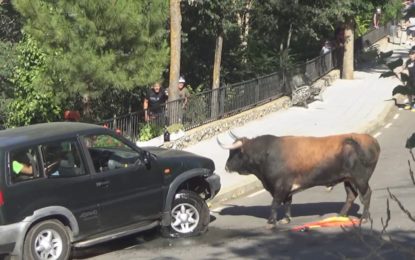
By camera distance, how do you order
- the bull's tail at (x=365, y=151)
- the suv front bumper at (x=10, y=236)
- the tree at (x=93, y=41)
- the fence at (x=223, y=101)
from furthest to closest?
the fence at (x=223, y=101), the tree at (x=93, y=41), the bull's tail at (x=365, y=151), the suv front bumper at (x=10, y=236)

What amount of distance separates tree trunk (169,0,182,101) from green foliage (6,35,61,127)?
3.03 metres

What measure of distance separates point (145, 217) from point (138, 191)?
1.29 ft

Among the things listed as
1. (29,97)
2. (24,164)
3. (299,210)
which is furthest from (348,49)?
(24,164)

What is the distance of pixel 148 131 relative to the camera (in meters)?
16.9

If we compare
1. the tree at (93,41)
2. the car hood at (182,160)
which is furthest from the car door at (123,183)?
the tree at (93,41)

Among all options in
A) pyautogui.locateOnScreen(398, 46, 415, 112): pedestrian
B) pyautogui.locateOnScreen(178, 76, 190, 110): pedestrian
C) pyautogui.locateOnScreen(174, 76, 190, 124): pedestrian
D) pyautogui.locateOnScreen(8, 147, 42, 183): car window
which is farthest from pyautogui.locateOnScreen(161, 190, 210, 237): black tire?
pyautogui.locateOnScreen(178, 76, 190, 110): pedestrian

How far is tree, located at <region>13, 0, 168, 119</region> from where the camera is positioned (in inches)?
576

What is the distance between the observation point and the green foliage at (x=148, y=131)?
16922 millimetres

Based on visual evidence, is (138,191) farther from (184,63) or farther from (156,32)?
(184,63)

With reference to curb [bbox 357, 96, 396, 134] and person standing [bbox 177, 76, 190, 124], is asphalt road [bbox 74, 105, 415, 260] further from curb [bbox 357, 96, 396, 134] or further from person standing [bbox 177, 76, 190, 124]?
curb [bbox 357, 96, 396, 134]

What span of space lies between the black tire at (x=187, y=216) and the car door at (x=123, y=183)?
36cm

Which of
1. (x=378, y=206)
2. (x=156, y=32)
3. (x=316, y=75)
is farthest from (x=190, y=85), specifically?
(x=378, y=206)

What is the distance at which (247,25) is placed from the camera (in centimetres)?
2503

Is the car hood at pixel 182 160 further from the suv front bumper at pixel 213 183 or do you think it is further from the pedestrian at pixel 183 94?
the pedestrian at pixel 183 94
